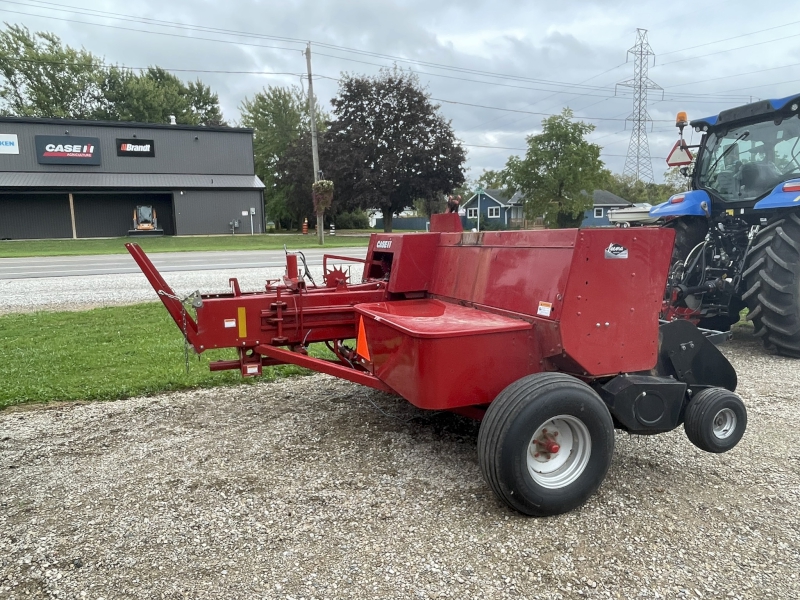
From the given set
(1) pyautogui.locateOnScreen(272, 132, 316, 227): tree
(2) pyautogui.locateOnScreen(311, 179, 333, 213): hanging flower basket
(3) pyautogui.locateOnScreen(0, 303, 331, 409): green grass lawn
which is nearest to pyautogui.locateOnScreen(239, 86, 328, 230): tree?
(1) pyautogui.locateOnScreen(272, 132, 316, 227): tree

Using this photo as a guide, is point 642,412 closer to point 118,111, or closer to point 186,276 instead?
point 186,276

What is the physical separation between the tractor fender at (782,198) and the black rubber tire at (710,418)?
3281 mm

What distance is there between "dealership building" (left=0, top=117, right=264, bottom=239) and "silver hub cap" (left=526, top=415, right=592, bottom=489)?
Answer: 36625 mm

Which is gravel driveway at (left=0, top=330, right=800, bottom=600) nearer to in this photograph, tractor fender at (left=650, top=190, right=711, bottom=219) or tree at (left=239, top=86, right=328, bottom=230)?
tractor fender at (left=650, top=190, right=711, bottom=219)

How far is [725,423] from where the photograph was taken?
3.36 metres

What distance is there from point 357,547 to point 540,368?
1.28 metres

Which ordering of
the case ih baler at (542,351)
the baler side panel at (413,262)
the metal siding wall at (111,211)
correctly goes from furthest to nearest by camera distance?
the metal siding wall at (111,211) < the baler side panel at (413,262) < the case ih baler at (542,351)

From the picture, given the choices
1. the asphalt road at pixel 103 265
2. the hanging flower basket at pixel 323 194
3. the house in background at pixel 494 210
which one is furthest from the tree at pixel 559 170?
the asphalt road at pixel 103 265

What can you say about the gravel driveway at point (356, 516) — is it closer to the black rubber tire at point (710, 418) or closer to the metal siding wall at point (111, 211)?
the black rubber tire at point (710, 418)

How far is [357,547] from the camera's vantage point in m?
2.66

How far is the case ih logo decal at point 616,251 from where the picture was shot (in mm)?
3104

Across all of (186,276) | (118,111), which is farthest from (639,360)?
(118,111)

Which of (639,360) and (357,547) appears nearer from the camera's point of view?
(357,547)

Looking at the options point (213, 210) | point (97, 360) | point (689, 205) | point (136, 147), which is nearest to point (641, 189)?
point (213, 210)
